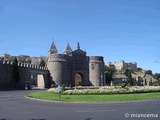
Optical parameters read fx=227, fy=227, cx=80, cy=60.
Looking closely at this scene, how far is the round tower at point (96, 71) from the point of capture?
207ft

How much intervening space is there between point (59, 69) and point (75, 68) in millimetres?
6094

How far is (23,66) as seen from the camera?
2007 inches

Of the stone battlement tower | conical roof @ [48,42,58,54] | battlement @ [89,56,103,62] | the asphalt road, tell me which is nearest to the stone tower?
the stone battlement tower

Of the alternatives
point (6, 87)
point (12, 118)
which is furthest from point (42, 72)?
point (12, 118)

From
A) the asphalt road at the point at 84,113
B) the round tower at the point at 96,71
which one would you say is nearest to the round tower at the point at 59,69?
the round tower at the point at 96,71

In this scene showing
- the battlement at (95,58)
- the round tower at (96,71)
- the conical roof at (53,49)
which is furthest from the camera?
the conical roof at (53,49)

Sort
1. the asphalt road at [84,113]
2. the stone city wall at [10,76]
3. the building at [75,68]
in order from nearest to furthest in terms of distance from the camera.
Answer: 1. the asphalt road at [84,113]
2. the stone city wall at [10,76]
3. the building at [75,68]

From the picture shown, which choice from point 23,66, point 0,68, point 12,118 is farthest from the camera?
point 23,66

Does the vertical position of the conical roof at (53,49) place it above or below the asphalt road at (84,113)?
above

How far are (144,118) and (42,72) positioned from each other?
48943 millimetres

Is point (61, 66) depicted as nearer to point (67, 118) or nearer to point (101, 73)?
point (101, 73)

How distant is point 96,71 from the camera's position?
63.3 m

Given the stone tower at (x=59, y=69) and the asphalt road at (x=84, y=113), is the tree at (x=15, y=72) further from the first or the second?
the asphalt road at (x=84, y=113)

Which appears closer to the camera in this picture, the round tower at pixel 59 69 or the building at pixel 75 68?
the round tower at pixel 59 69
